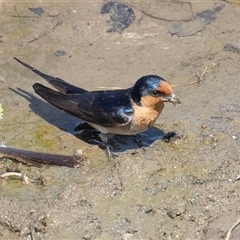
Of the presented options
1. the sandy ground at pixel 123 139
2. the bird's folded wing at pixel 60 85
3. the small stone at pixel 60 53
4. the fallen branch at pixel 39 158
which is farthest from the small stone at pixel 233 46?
the fallen branch at pixel 39 158

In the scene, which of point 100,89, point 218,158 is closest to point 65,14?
point 100,89

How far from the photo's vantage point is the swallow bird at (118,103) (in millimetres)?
5473

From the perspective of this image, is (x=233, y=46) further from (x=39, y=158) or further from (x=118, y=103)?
(x=39, y=158)

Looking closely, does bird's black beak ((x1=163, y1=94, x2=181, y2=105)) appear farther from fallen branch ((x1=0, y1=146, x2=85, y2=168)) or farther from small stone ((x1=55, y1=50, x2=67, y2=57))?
small stone ((x1=55, y1=50, x2=67, y2=57))

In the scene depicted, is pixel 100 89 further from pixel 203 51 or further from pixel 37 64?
pixel 203 51

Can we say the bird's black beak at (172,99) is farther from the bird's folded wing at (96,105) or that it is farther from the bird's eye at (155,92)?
the bird's folded wing at (96,105)


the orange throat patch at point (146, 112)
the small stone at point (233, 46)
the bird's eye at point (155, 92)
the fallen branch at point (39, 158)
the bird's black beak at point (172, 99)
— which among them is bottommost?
the fallen branch at point (39, 158)

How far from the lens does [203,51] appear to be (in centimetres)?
699

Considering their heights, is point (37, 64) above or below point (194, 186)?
below

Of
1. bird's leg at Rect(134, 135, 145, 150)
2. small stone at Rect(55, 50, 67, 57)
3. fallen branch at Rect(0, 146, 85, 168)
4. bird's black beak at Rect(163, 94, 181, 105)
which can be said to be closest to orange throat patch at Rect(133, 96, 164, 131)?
bird's black beak at Rect(163, 94, 181, 105)

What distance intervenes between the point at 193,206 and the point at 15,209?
1.25 metres

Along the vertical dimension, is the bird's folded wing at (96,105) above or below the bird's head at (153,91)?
below

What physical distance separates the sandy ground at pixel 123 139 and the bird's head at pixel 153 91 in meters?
0.43

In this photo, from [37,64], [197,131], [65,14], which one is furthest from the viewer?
[65,14]
